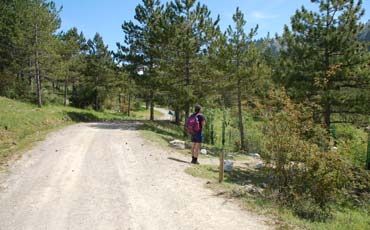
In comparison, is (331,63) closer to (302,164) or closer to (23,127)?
(302,164)

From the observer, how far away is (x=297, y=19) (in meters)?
13.7

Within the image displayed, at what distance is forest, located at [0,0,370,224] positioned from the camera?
7324mm

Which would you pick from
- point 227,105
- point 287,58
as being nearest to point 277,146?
point 287,58

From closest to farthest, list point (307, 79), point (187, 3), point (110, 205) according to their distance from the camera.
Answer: point (110, 205) → point (307, 79) → point (187, 3)

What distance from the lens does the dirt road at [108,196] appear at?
504 centimetres

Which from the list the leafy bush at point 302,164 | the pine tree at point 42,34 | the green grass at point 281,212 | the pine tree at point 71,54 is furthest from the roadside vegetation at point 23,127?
the pine tree at point 71,54

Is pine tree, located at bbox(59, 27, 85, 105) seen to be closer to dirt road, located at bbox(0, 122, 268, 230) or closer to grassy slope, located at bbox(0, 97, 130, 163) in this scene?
grassy slope, located at bbox(0, 97, 130, 163)

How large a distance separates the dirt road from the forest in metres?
2.10

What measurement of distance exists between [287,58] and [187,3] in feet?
30.6

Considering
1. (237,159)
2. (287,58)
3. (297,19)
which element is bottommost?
(237,159)

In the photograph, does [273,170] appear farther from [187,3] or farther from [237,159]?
[187,3]

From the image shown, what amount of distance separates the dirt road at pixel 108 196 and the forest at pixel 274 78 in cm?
210

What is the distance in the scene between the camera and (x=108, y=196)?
20.5ft

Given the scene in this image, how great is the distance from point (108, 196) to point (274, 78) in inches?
411
